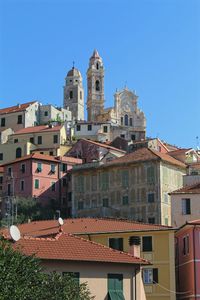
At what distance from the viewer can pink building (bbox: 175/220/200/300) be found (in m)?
42.3

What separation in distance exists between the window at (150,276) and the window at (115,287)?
13972mm

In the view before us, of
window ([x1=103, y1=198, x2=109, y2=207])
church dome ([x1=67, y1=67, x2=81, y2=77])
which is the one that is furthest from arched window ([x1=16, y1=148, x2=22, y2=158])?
church dome ([x1=67, y1=67, x2=81, y2=77])

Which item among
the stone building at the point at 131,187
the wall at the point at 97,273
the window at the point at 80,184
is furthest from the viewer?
the window at the point at 80,184

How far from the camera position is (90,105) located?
15025 centimetres

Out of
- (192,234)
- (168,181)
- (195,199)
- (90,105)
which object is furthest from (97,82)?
(192,234)

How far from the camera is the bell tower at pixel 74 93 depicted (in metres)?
154

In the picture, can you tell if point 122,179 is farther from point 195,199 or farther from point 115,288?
point 115,288

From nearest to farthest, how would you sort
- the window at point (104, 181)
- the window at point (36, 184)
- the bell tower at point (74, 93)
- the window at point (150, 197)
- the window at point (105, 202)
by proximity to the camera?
the window at point (150, 197) → the window at point (105, 202) → the window at point (104, 181) → the window at point (36, 184) → the bell tower at point (74, 93)

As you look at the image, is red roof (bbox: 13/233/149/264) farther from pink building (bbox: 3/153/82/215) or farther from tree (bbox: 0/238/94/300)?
pink building (bbox: 3/153/82/215)

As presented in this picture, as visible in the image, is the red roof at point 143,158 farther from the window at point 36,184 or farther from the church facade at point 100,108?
the church facade at point 100,108

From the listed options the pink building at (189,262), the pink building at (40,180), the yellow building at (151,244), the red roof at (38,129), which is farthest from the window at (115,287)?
the red roof at (38,129)

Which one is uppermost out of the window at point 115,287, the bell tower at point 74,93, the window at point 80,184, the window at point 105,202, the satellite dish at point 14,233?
the bell tower at point 74,93

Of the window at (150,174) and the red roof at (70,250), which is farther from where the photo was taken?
the window at (150,174)

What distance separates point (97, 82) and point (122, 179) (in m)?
79.7
